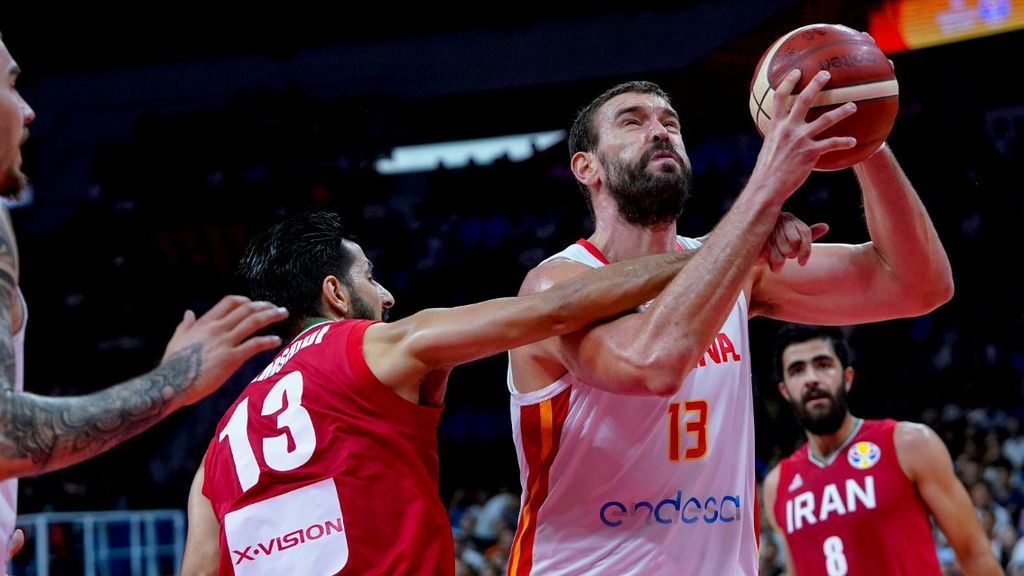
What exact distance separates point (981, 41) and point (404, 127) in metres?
8.38

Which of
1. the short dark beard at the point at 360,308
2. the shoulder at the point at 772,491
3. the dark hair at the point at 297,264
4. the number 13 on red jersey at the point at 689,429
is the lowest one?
the number 13 on red jersey at the point at 689,429

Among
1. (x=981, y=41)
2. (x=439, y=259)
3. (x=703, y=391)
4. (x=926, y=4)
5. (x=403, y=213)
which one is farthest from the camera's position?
(x=403, y=213)

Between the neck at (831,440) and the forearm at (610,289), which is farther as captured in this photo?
the neck at (831,440)

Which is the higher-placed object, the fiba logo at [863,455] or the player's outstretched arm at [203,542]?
the fiba logo at [863,455]

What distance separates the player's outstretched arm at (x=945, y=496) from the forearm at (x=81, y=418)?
4358 mm

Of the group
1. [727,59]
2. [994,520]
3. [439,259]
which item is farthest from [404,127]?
[994,520]

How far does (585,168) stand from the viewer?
4.15 metres

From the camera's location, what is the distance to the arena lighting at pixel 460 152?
18641mm

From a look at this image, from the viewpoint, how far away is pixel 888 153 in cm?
384

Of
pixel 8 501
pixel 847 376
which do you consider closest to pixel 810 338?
pixel 847 376

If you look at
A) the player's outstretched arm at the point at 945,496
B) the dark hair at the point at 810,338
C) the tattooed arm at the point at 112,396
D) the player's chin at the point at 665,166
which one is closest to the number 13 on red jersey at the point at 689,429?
the player's chin at the point at 665,166

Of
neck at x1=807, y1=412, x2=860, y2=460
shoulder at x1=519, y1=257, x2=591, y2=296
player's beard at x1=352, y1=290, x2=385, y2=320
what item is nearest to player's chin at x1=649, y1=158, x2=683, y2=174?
shoulder at x1=519, y1=257, x2=591, y2=296

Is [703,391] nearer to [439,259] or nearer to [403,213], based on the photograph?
[439,259]

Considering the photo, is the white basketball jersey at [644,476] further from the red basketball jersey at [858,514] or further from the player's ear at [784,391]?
the player's ear at [784,391]
